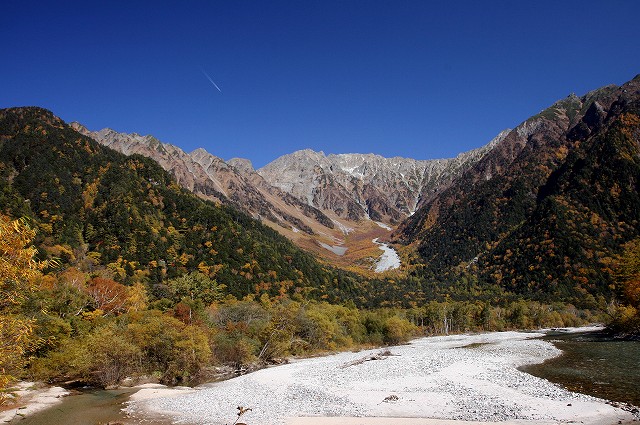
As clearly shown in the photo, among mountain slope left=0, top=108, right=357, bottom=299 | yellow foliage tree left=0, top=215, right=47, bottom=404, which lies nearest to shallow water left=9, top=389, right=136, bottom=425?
yellow foliage tree left=0, top=215, right=47, bottom=404

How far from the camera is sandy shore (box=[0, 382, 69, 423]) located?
108ft

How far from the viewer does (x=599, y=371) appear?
42.3 meters

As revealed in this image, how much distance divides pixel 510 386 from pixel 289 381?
2345cm

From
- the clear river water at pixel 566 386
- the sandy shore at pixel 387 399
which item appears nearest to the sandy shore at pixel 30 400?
the clear river water at pixel 566 386

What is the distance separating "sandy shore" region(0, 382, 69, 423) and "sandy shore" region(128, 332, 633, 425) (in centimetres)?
724

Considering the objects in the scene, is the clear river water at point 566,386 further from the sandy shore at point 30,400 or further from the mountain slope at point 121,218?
the mountain slope at point 121,218

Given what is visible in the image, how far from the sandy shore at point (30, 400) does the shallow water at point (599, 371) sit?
44366 mm

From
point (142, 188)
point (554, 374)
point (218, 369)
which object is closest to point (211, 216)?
point (142, 188)

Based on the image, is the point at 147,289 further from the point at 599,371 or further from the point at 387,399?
the point at 599,371

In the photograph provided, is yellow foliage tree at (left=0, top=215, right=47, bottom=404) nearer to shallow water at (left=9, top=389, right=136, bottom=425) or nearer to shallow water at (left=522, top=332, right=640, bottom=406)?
shallow water at (left=9, top=389, right=136, bottom=425)

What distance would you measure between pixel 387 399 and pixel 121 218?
127m

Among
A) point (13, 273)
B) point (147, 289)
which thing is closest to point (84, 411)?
point (13, 273)

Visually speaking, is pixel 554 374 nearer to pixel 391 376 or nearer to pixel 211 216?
pixel 391 376

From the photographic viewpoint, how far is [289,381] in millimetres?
47312
